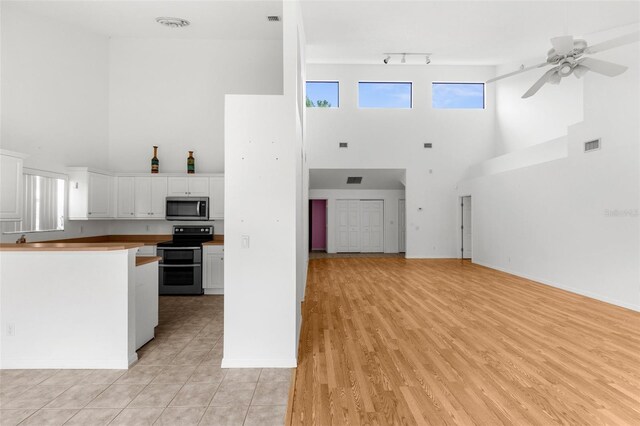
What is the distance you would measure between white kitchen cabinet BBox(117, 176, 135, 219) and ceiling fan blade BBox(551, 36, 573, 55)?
6.63m

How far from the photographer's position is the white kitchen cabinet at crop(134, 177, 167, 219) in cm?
637

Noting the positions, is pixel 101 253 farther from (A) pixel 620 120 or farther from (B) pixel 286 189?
(A) pixel 620 120

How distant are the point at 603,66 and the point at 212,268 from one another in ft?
19.9

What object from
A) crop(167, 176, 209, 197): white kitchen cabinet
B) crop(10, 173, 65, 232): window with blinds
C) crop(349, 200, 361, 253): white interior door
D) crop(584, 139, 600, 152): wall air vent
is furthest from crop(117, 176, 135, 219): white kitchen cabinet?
crop(584, 139, 600, 152): wall air vent

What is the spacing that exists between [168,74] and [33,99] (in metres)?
2.15

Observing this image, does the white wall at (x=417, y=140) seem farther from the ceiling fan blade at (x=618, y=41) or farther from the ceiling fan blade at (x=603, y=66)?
the ceiling fan blade at (x=618, y=41)

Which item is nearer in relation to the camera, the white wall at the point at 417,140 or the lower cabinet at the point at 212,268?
the lower cabinet at the point at 212,268

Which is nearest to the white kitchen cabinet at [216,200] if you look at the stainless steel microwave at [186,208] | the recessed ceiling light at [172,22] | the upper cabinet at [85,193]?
the stainless steel microwave at [186,208]

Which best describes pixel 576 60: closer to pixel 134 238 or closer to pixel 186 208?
pixel 186 208

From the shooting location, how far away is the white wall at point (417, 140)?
34.5ft

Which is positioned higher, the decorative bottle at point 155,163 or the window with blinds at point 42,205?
the decorative bottle at point 155,163

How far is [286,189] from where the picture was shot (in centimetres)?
321

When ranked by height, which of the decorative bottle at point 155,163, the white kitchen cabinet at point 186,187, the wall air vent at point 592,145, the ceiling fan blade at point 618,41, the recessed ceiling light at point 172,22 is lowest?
the white kitchen cabinet at point 186,187

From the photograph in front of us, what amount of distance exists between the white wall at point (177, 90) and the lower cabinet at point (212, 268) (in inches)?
61.8
